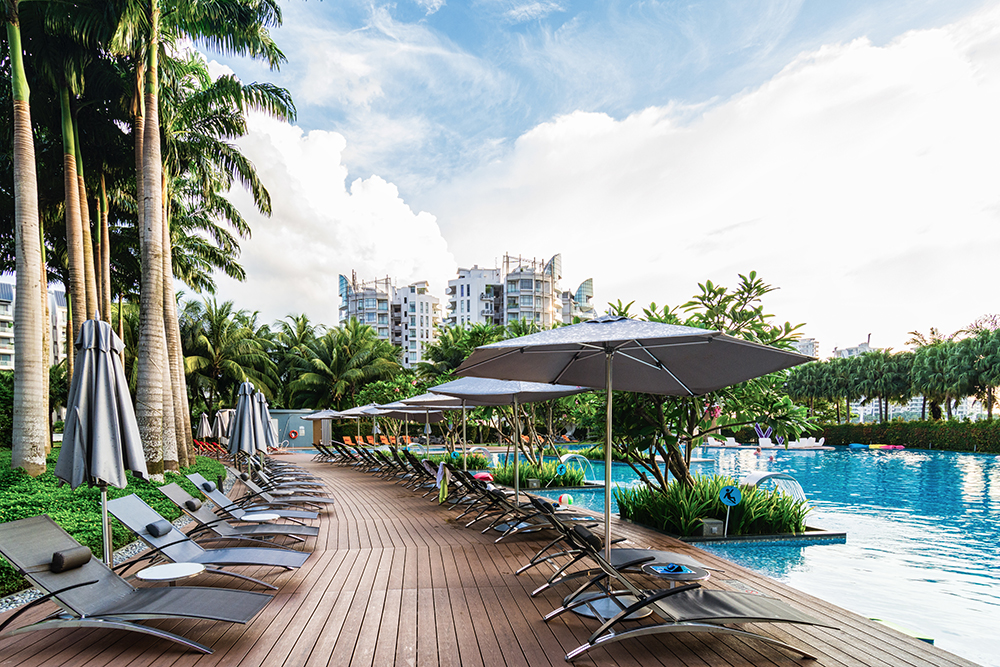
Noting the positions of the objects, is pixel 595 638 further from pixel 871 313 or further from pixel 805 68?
pixel 871 313

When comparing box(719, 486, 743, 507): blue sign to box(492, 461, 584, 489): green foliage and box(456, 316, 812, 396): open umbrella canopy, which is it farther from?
box(492, 461, 584, 489): green foliage

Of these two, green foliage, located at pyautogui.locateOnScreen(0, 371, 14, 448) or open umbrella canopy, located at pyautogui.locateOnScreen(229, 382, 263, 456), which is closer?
open umbrella canopy, located at pyautogui.locateOnScreen(229, 382, 263, 456)

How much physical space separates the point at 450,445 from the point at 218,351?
20.8 m

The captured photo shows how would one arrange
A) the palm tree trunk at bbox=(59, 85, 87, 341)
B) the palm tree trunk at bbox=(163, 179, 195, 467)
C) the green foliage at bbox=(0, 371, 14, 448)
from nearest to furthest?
the palm tree trunk at bbox=(59, 85, 87, 341) → the palm tree trunk at bbox=(163, 179, 195, 467) → the green foliage at bbox=(0, 371, 14, 448)

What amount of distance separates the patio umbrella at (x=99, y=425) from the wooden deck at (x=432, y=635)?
959mm

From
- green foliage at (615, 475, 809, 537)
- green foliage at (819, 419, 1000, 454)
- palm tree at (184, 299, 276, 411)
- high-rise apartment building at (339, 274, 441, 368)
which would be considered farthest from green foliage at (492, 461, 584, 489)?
high-rise apartment building at (339, 274, 441, 368)

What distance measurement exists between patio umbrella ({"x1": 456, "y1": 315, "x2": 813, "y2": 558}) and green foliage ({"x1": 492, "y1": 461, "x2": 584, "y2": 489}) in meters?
8.36

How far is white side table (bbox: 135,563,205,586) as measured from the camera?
4023 millimetres

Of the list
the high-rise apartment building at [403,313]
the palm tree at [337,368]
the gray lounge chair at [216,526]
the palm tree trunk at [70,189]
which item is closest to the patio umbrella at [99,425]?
the gray lounge chair at [216,526]

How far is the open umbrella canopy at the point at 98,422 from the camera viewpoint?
472 cm

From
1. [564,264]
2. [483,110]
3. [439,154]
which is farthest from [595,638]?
[564,264]

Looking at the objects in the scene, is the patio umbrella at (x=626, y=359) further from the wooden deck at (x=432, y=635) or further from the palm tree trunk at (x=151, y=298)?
the palm tree trunk at (x=151, y=298)

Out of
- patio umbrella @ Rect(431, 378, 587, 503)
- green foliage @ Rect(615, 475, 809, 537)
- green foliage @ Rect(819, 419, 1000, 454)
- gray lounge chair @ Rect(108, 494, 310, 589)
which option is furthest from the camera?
green foliage @ Rect(819, 419, 1000, 454)

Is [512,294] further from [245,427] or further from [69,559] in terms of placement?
[69,559]
